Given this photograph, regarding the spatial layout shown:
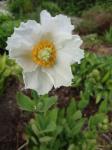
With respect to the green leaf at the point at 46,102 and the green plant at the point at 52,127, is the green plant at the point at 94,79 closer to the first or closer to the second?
the green plant at the point at 52,127

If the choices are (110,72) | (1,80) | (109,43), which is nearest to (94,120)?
(1,80)

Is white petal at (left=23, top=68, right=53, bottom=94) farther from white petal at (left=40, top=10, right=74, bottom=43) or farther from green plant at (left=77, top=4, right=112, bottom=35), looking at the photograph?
green plant at (left=77, top=4, right=112, bottom=35)

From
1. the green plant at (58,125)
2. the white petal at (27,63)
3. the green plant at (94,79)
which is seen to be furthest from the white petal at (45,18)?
the green plant at (94,79)

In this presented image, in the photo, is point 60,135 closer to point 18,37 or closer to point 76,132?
point 76,132

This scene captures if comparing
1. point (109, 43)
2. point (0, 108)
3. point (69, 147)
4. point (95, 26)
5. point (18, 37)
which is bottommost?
point (69, 147)

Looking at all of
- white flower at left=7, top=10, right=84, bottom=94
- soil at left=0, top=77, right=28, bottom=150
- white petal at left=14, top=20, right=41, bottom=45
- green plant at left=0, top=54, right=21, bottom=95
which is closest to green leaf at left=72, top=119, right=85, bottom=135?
soil at left=0, top=77, right=28, bottom=150

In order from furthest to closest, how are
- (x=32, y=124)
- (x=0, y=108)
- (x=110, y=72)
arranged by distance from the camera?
(x=110, y=72)
(x=0, y=108)
(x=32, y=124)

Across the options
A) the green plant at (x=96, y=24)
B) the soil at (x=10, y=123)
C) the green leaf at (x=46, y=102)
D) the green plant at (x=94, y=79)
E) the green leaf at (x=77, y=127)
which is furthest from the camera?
the green plant at (x=96, y=24)
